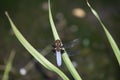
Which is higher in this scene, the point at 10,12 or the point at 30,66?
the point at 10,12

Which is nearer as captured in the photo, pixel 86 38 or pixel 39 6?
pixel 86 38

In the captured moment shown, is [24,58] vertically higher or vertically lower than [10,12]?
lower

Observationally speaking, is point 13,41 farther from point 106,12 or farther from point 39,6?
point 106,12

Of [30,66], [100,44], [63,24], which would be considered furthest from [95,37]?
[30,66]

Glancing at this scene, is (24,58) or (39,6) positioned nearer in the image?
(24,58)

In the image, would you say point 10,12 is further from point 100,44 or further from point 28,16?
point 100,44

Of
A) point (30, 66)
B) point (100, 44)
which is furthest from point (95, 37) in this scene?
point (30, 66)
